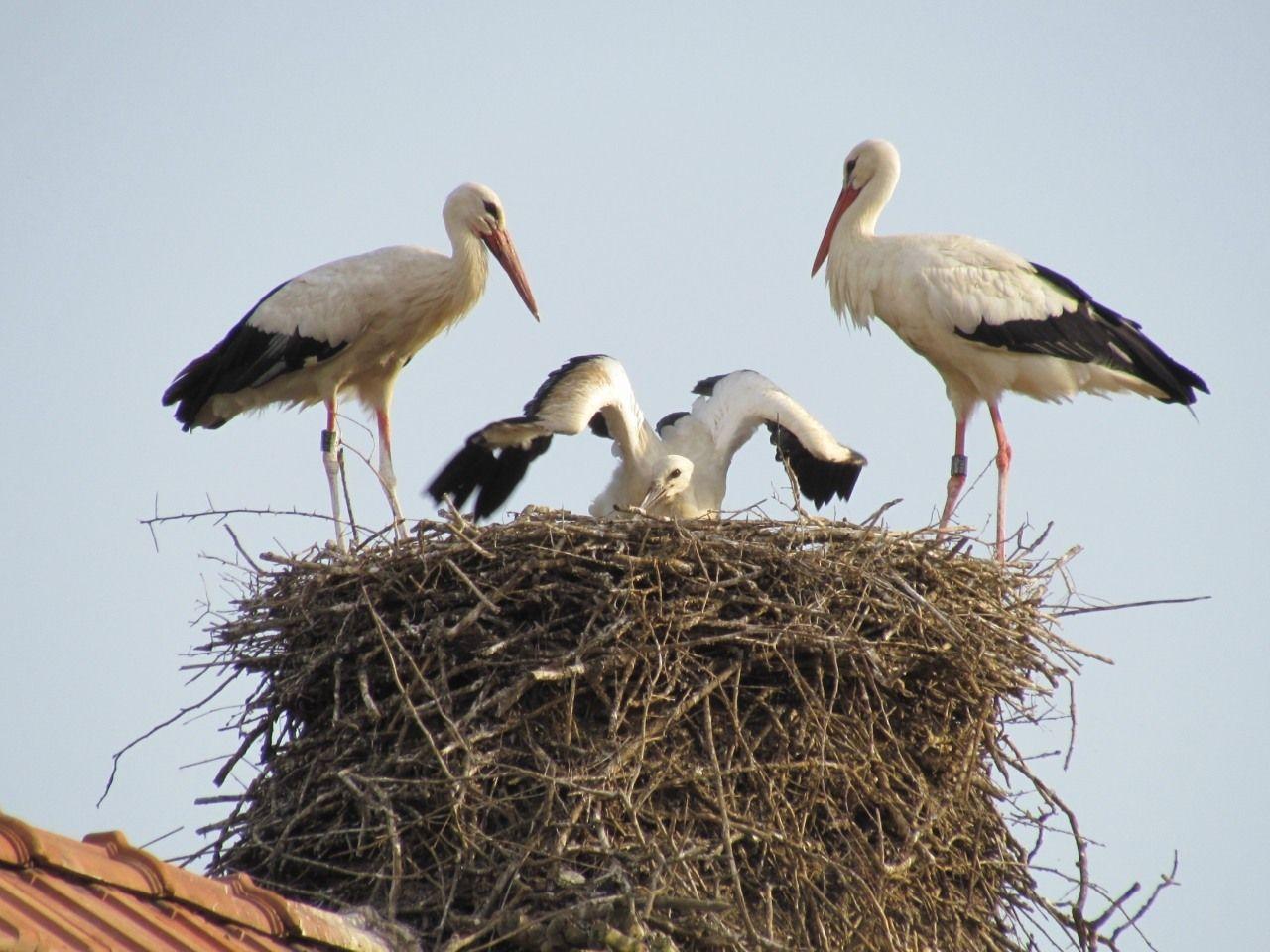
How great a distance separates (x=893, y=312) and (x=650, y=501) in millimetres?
1556

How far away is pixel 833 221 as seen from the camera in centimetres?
958

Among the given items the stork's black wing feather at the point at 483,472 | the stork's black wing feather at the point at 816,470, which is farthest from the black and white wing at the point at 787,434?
the stork's black wing feather at the point at 483,472

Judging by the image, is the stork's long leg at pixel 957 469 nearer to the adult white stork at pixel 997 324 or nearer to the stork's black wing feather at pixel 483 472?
the adult white stork at pixel 997 324

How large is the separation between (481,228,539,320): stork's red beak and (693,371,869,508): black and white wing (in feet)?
3.64

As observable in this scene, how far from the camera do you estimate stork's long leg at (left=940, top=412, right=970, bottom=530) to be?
906 centimetres

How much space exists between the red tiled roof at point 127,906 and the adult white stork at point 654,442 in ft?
10.6

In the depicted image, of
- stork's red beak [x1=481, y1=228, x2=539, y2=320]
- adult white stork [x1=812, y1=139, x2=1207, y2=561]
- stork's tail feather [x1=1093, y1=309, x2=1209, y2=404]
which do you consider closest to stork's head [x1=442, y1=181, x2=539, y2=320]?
stork's red beak [x1=481, y1=228, x2=539, y2=320]

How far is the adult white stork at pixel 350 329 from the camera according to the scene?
9.18 metres

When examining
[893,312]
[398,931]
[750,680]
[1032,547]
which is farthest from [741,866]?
[893,312]

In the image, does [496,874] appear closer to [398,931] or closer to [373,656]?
[398,931]

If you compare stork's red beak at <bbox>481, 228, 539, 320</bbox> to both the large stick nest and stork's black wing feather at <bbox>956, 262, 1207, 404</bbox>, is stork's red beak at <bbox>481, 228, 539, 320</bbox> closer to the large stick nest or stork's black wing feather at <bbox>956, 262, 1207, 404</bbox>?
stork's black wing feather at <bbox>956, 262, 1207, 404</bbox>

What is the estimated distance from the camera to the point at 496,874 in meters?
5.52

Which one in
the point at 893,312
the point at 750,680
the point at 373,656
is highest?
the point at 893,312

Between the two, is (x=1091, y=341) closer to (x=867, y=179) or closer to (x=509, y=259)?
(x=867, y=179)
